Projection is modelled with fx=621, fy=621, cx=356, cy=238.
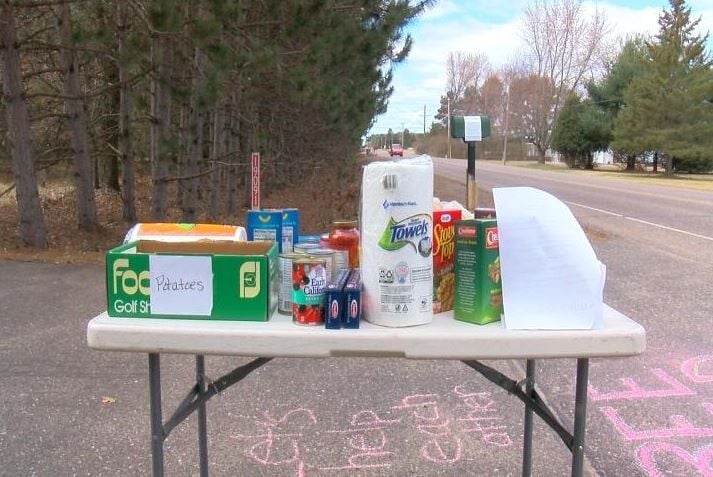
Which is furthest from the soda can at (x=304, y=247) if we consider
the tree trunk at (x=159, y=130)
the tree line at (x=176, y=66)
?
the tree trunk at (x=159, y=130)

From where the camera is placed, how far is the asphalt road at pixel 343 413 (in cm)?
304

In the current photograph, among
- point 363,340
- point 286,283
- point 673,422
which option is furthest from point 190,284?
point 673,422

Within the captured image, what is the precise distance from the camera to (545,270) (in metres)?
1.70

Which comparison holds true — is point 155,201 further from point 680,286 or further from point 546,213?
point 546,213

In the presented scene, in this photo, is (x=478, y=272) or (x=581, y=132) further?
(x=581, y=132)

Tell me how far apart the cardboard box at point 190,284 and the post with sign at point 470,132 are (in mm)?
818

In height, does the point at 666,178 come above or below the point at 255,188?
below

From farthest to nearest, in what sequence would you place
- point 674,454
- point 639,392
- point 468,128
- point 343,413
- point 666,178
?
point 666,178, point 639,392, point 343,413, point 674,454, point 468,128

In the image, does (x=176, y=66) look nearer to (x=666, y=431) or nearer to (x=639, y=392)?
(x=639, y=392)

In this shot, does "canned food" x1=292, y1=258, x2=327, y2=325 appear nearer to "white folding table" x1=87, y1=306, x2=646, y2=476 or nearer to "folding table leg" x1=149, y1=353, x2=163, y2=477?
"white folding table" x1=87, y1=306, x2=646, y2=476

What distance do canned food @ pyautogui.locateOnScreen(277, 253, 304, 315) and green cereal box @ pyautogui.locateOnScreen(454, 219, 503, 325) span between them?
457 mm

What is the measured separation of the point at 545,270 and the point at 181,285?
1.01m

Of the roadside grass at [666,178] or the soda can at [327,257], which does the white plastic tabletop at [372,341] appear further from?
the roadside grass at [666,178]

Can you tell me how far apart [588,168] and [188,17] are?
45601 mm
